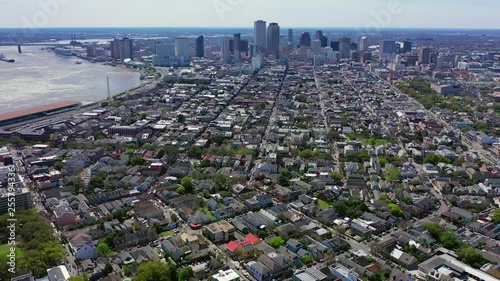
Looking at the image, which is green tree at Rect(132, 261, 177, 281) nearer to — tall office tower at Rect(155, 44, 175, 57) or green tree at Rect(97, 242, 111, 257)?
green tree at Rect(97, 242, 111, 257)

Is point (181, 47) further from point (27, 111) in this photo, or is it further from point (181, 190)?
point (181, 190)

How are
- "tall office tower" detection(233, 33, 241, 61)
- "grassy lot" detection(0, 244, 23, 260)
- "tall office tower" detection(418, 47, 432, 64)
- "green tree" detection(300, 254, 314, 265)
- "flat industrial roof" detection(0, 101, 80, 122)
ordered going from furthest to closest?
1. "tall office tower" detection(233, 33, 241, 61)
2. "tall office tower" detection(418, 47, 432, 64)
3. "flat industrial roof" detection(0, 101, 80, 122)
4. "green tree" detection(300, 254, 314, 265)
5. "grassy lot" detection(0, 244, 23, 260)

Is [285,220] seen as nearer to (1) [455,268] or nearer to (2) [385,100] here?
(1) [455,268]

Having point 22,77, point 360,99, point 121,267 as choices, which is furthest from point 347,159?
point 22,77

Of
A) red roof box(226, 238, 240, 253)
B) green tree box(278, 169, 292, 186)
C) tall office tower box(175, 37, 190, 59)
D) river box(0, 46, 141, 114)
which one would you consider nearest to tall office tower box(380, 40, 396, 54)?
tall office tower box(175, 37, 190, 59)

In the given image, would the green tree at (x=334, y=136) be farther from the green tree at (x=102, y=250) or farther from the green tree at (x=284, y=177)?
the green tree at (x=102, y=250)

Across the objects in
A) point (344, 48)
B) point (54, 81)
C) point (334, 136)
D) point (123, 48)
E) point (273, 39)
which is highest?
point (273, 39)

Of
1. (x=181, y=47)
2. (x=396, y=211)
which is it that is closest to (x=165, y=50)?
(x=181, y=47)
